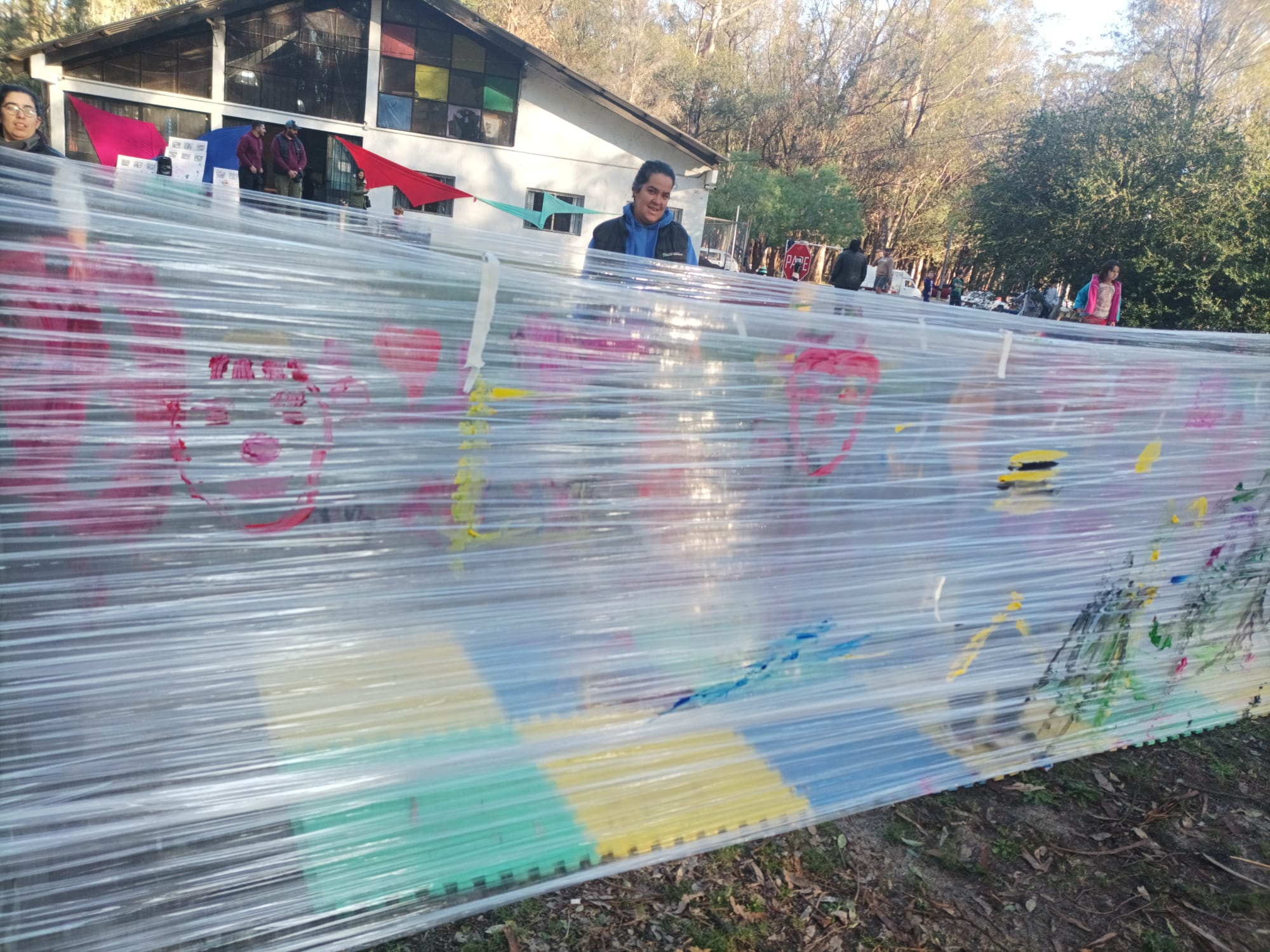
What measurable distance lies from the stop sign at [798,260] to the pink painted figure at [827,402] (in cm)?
1835

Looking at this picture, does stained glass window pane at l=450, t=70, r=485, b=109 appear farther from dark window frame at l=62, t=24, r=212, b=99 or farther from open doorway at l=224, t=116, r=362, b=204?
dark window frame at l=62, t=24, r=212, b=99

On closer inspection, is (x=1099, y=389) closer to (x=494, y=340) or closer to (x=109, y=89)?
(x=494, y=340)

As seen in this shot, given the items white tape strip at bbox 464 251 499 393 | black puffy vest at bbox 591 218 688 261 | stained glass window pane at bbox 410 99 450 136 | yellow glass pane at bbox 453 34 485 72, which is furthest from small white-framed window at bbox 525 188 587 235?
white tape strip at bbox 464 251 499 393

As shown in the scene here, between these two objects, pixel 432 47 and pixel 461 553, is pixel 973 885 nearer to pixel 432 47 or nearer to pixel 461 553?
pixel 461 553

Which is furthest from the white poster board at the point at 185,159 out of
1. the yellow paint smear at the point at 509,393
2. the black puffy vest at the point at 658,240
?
the yellow paint smear at the point at 509,393

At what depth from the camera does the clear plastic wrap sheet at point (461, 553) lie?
4.61 feet

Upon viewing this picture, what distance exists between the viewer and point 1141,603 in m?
2.70

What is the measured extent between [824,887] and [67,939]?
5.29 ft

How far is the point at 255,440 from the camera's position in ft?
4.83

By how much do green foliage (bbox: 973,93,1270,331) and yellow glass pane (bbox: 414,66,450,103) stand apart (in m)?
10.3

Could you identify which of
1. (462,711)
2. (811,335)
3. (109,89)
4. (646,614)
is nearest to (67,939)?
(462,711)

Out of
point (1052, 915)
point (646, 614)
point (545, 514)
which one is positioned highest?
point (545, 514)

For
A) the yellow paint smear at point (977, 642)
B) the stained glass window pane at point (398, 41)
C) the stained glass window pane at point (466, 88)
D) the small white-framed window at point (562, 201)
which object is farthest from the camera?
the small white-framed window at point (562, 201)

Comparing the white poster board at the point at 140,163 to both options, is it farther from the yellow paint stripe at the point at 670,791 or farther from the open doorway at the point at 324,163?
the open doorway at the point at 324,163
